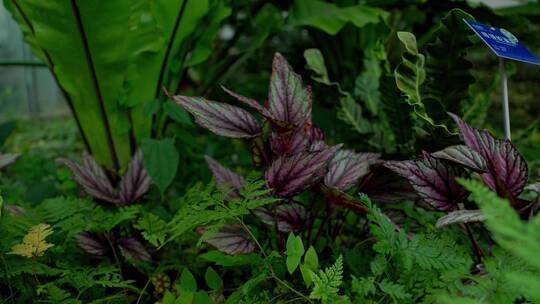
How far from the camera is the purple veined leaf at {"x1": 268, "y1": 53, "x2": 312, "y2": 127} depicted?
35.9 inches

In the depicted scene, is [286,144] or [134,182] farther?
[134,182]

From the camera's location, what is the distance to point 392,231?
0.76 meters

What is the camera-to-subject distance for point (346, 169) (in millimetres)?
917

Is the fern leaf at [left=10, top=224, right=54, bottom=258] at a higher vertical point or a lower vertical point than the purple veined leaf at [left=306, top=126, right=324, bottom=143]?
lower

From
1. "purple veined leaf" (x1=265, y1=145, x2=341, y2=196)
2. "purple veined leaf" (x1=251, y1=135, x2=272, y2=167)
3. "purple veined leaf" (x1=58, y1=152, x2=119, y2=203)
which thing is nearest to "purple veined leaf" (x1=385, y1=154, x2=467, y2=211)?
"purple veined leaf" (x1=265, y1=145, x2=341, y2=196)

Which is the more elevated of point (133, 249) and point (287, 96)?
point (287, 96)

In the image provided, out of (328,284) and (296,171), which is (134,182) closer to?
(296,171)

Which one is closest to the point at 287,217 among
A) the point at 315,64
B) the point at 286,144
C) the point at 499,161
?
the point at 286,144

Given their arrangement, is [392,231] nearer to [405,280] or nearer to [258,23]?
[405,280]

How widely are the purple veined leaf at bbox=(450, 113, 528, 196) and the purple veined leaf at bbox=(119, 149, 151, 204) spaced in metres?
0.65

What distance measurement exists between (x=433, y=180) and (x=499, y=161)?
0.11 metres

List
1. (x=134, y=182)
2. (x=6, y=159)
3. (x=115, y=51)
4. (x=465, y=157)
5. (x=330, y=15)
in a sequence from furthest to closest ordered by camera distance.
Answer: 1. (x=330, y=15)
2. (x=115, y=51)
3. (x=134, y=182)
4. (x=6, y=159)
5. (x=465, y=157)

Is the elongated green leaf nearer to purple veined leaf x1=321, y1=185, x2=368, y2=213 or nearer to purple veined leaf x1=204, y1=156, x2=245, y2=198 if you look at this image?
purple veined leaf x1=204, y1=156, x2=245, y2=198

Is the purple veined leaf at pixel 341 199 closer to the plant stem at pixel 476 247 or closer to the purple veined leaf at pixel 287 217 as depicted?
the purple veined leaf at pixel 287 217
